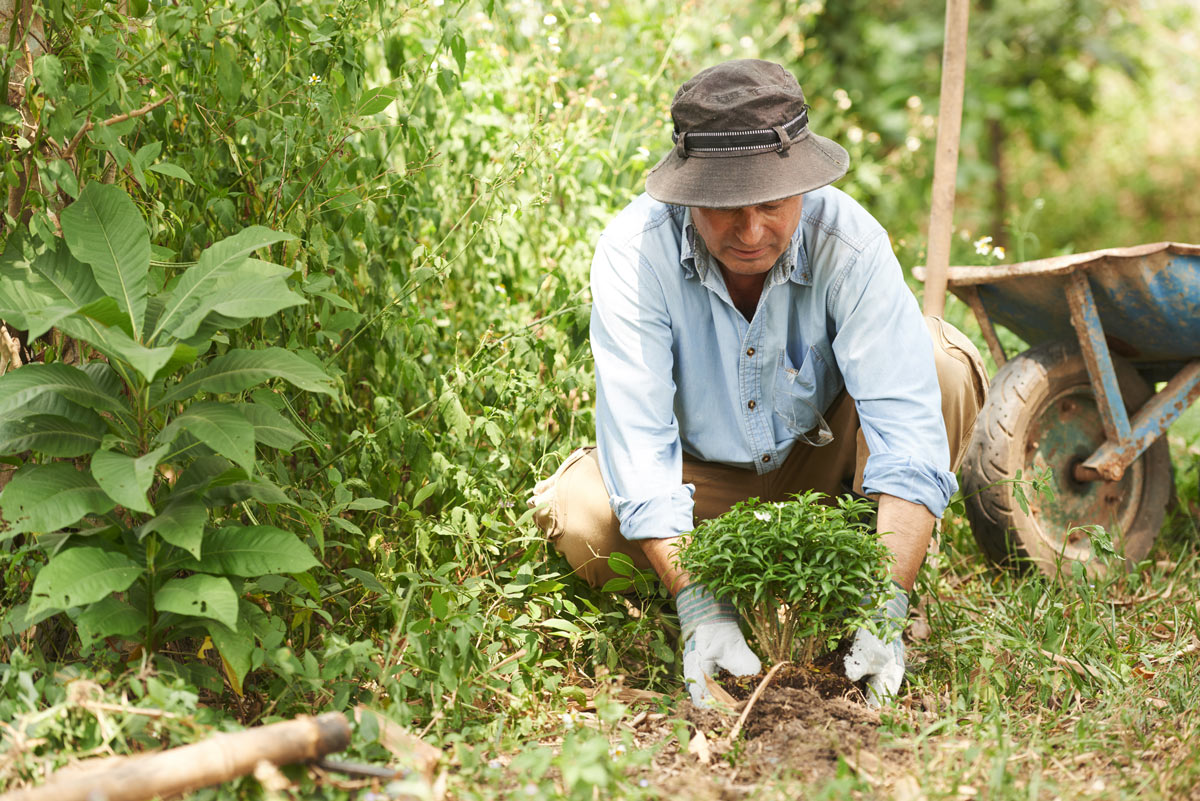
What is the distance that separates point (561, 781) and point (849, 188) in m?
3.80

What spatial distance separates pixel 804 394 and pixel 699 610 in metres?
0.64

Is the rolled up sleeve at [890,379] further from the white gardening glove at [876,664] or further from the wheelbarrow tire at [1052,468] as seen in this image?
the wheelbarrow tire at [1052,468]

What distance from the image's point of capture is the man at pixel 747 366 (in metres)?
2.35

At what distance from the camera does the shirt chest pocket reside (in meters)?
2.67

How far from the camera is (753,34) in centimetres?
544

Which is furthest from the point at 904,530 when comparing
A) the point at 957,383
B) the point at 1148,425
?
the point at 1148,425

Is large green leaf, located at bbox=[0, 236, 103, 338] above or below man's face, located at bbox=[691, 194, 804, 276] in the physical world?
above

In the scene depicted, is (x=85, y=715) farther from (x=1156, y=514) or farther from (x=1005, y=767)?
(x=1156, y=514)

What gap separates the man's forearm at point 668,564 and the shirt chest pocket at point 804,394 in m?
0.50

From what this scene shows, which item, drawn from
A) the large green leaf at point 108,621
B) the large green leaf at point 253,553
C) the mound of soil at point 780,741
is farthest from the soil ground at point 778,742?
the large green leaf at point 108,621

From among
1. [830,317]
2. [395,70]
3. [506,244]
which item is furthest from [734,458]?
[395,70]

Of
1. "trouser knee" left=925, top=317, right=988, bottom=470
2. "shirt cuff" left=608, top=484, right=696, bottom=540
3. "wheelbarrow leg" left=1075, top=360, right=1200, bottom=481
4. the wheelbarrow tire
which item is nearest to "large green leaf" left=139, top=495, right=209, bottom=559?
"shirt cuff" left=608, top=484, right=696, bottom=540

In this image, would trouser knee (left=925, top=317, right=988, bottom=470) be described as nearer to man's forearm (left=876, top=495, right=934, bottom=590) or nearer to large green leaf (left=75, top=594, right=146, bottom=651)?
man's forearm (left=876, top=495, right=934, bottom=590)

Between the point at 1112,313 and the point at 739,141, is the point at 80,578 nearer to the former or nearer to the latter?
the point at 739,141
